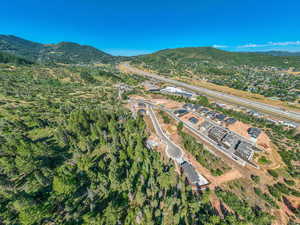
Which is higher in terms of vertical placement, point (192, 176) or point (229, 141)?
point (229, 141)

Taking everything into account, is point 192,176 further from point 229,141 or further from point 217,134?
point 217,134

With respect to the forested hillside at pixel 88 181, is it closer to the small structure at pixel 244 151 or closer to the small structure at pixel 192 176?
the small structure at pixel 192 176

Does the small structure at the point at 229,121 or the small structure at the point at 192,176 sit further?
the small structure at the point at 229,121

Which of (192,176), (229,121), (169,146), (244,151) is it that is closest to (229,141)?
(244,151)

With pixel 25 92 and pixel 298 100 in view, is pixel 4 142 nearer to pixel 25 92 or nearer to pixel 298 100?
pixel 25 92

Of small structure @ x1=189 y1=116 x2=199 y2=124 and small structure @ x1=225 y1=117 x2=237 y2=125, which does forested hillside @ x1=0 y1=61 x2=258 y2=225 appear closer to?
small structure @ x1=189 y1=116 x2=199 y2=124

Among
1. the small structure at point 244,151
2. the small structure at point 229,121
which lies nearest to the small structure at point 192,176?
the small structure at point 244,151

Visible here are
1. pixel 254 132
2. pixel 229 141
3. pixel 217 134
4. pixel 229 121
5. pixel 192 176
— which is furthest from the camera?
pixel 229 121

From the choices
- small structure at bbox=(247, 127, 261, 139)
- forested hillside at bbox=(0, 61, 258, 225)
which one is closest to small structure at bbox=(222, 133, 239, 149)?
small structure at bbox=(247, 127, 261, 139)

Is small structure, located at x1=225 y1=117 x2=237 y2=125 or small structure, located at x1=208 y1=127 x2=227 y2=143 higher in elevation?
small structure, located at x1=225 y1=117 x2=237 y2=125

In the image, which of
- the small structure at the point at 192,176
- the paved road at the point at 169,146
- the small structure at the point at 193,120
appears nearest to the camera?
the small structure at the point at 192,176

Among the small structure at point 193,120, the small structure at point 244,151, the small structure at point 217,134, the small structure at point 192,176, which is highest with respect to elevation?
the small structure at point 193,120

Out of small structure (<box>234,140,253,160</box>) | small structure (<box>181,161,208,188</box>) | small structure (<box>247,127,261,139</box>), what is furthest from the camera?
small structure (<box>247,127,261,139</box>)
